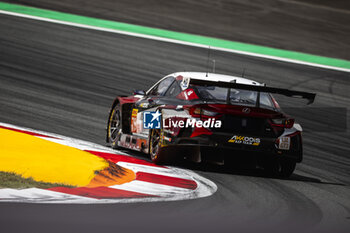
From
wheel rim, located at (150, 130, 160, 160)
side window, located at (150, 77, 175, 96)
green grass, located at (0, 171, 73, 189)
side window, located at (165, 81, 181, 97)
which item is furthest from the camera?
side window, located at (150, 77, 175, 96)

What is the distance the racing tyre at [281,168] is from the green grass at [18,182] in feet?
10.8

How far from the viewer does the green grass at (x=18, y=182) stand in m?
6.44

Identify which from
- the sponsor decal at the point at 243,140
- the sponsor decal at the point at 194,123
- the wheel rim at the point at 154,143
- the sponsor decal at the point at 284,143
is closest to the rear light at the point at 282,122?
the sponsor decal at the point at 284,143

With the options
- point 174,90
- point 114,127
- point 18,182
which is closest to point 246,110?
point 174,90

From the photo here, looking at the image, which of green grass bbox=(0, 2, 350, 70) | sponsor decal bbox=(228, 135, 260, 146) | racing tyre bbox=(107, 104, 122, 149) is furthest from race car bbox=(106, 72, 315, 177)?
green grass bbox=(0, 2, 350, 70)

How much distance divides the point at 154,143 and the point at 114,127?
155cm

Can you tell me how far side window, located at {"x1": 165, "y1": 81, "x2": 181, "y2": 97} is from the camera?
9.43 m

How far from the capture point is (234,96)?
924 cm

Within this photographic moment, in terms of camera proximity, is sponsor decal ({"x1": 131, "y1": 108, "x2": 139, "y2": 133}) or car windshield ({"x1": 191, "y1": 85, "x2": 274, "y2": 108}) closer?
car windshield ({"x1": 191, "y1": 85, "x2": 274, "y2": 108})

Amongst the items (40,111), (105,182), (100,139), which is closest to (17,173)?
(105,182)

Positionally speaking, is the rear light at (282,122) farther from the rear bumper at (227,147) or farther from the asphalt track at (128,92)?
the asphalt track at (128,92)

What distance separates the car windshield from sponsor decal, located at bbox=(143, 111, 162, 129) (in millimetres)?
560

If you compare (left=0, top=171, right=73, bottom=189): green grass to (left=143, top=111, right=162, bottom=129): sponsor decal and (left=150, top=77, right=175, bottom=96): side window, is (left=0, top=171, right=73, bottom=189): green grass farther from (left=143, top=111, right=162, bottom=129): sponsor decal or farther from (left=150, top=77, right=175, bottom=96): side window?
(left=150, top=77, right=175, bottom=96): side window

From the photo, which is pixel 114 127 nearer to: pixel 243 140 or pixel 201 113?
pixel 201 113
